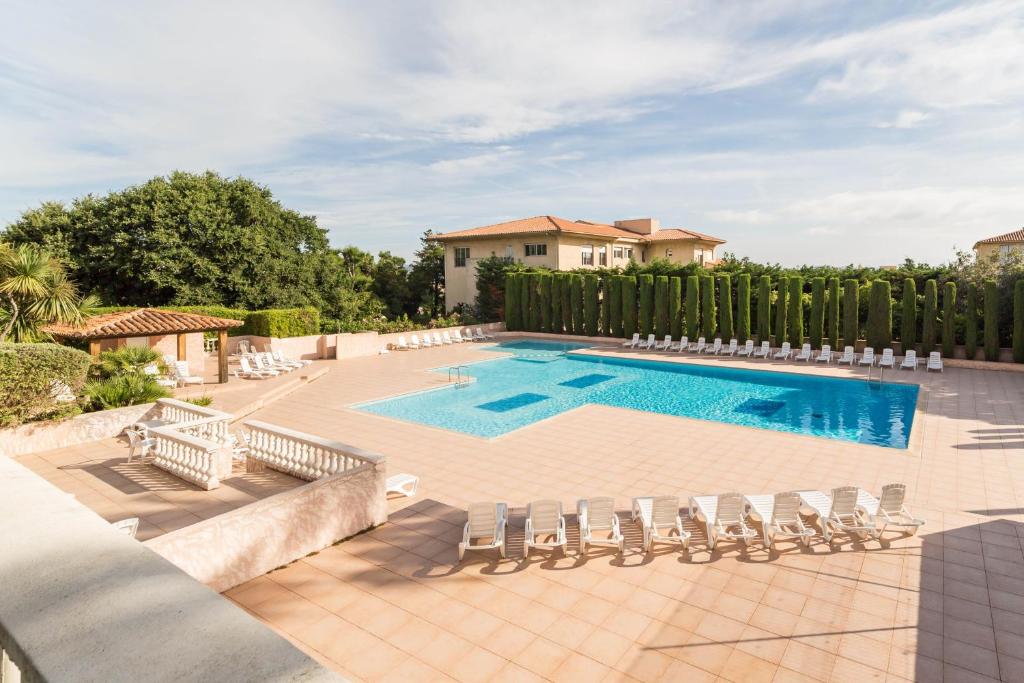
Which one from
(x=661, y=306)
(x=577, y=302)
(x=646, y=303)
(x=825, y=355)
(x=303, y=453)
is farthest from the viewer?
(x=577, y=302)

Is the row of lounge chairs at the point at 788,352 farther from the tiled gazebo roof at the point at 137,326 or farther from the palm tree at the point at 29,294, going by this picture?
the palm tree at the point at 29,294

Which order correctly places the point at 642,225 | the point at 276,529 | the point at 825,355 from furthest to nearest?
the point at 642,225 < the point at 825,355 < the point at 276,529

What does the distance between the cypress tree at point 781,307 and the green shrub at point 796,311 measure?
0.21 metres

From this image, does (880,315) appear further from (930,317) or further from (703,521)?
(703,521)

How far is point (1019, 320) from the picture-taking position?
2145 cm

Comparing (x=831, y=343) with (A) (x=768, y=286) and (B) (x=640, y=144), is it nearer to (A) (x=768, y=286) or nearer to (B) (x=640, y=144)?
(A) (x=768, y=286)

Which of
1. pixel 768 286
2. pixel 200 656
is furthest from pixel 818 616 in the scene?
pixel 768 286

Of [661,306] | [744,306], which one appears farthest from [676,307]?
[744,306]

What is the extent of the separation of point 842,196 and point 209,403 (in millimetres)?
27729

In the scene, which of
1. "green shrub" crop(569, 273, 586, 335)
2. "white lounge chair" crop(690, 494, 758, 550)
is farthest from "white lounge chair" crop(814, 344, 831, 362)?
"white lounge chair" crop(690, 494, 758, 550)

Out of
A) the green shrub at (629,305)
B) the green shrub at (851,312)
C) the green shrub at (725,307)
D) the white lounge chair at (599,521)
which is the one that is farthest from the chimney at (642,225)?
the white lounge chair at (599,521)

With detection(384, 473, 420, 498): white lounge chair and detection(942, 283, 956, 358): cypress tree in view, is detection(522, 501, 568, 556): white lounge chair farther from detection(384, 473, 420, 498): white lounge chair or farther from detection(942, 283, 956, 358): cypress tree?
detection(942, 283, 956, 358): cypress tree

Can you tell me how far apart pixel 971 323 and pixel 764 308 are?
302 inches

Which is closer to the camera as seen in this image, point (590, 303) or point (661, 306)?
point (661, 306)
